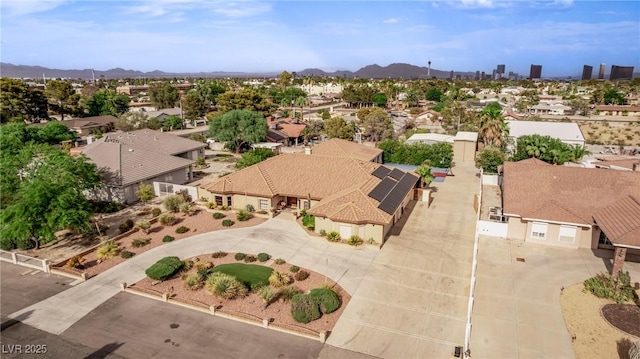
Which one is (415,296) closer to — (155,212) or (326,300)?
(326,300)

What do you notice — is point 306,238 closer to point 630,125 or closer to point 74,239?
point 74,239

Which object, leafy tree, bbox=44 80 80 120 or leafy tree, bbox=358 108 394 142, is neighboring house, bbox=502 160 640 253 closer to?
leafy tree, bbox=358 108 394 142

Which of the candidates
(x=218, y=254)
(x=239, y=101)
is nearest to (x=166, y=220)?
(x=218, y=254)

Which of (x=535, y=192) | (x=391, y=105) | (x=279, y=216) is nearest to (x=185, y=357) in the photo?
(x=279, y=216)

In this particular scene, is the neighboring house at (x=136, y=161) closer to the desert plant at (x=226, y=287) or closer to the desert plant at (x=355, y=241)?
the desert plant at (x=226, y=287)

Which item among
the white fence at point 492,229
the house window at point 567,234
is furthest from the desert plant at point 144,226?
the house window at point 567,234
